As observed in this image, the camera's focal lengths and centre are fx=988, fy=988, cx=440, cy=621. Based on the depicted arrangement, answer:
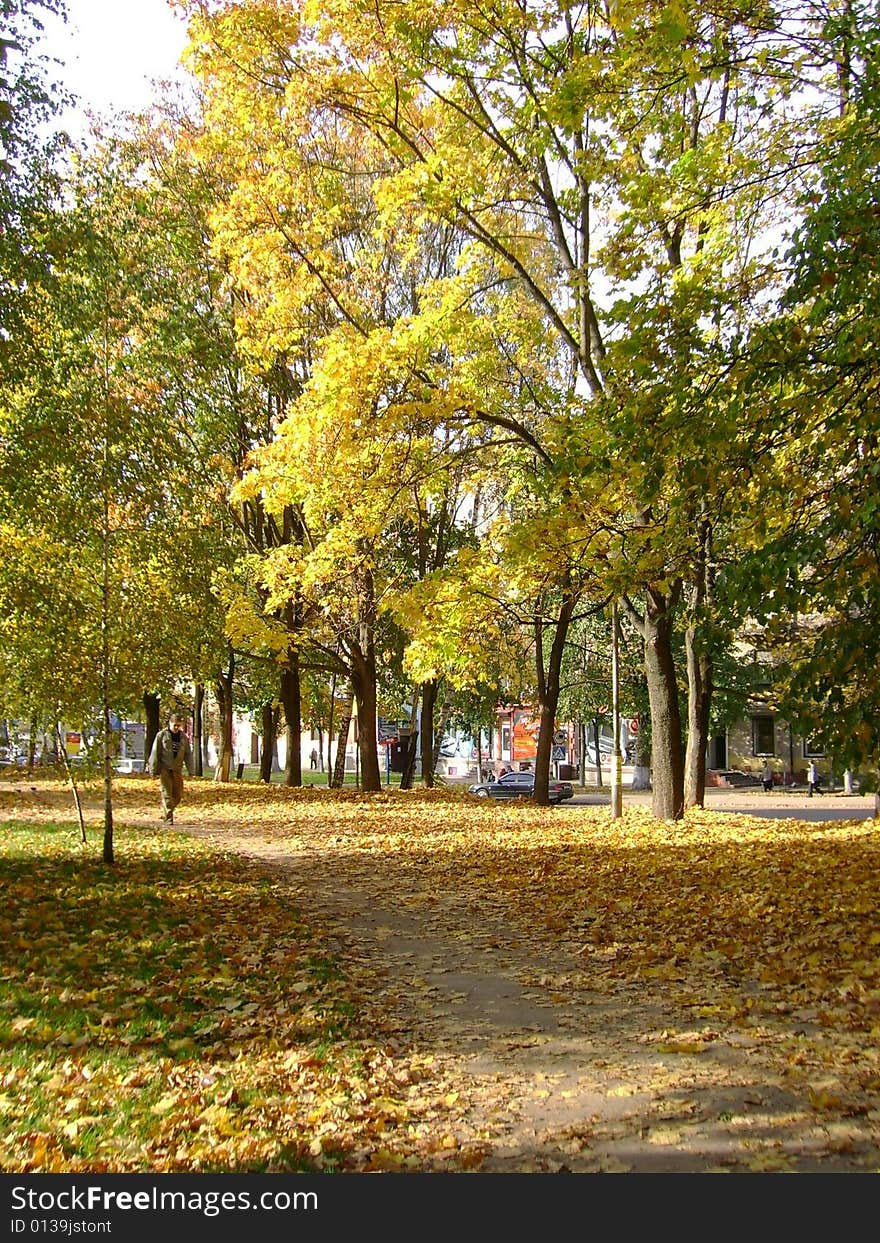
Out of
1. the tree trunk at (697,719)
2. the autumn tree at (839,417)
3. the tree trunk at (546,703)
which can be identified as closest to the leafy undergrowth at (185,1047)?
the autumn tree at (839,417)

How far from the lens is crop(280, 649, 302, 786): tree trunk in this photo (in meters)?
29.2

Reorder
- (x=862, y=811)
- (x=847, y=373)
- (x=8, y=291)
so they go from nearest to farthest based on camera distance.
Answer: (x=847, y=373)
(x=8, y=291)
(x=862, y=811)

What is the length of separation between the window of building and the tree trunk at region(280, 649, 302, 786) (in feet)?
103

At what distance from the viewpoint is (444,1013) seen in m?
6.23

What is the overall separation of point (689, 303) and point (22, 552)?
8.31 m

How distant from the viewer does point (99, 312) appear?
1263cm

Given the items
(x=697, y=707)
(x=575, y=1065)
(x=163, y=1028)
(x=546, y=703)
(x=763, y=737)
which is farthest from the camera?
(x=763, y=737)

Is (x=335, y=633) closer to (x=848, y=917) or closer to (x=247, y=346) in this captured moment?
(x=247, y=346)

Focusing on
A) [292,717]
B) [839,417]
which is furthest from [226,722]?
[839,417]

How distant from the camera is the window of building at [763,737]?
54.0 meters

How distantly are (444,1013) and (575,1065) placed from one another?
127cm

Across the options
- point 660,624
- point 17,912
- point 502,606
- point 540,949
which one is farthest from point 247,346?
point 540,949

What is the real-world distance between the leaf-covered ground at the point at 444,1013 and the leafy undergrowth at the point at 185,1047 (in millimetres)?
20

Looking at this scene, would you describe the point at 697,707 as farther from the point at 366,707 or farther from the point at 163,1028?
the point at 163,1028
